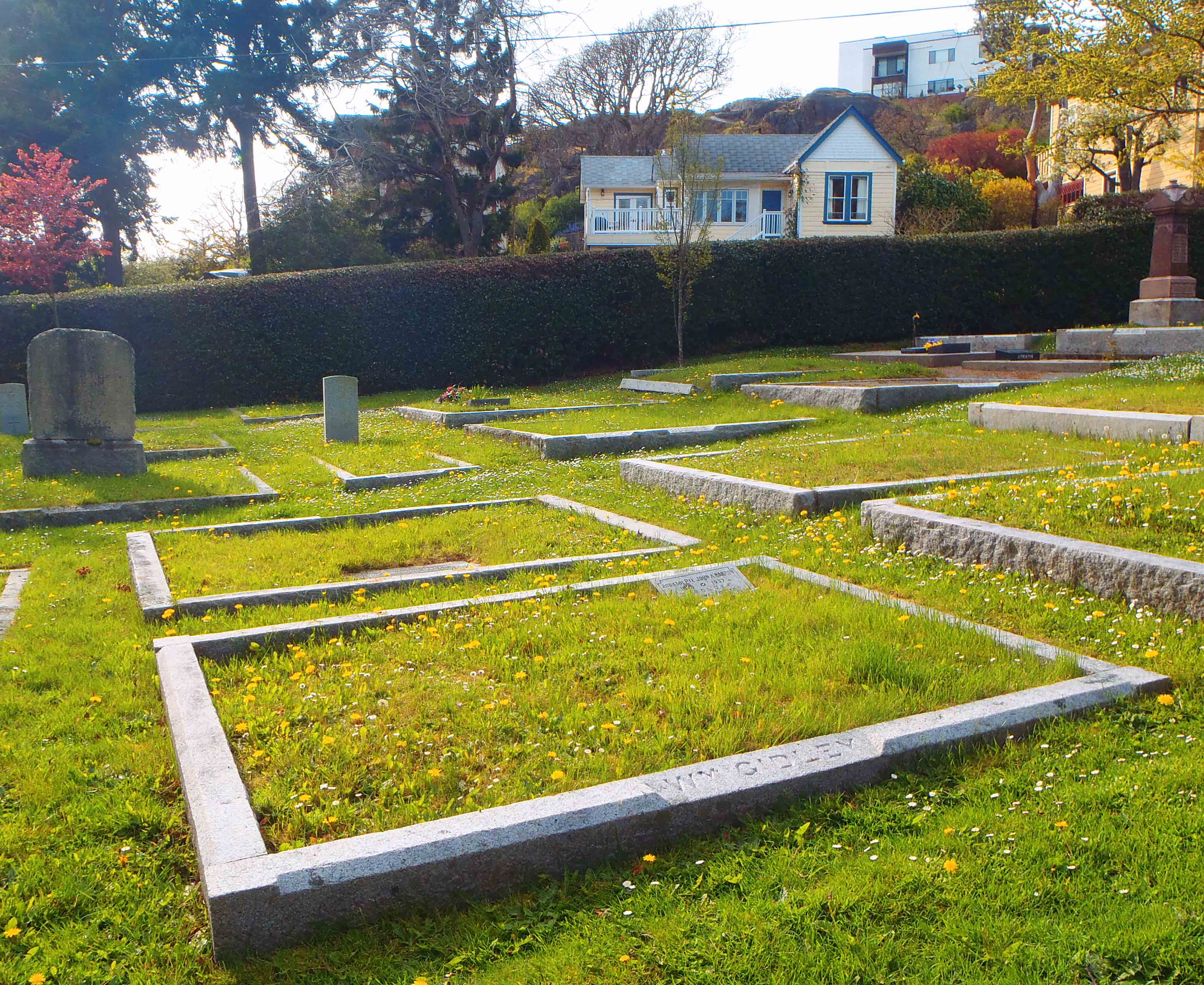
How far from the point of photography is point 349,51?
92.6ft

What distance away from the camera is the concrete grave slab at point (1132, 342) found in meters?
14.6

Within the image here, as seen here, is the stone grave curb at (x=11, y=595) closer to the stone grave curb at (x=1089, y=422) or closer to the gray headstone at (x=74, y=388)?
the gray headstone at (x=74, y=388)

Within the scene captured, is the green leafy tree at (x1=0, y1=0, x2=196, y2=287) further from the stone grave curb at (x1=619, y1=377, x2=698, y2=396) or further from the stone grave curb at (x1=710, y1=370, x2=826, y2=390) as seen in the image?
the stone grave curb at (x1=710, y1=370, x2=826, y2=390)

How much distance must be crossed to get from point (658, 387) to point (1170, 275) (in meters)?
10.5

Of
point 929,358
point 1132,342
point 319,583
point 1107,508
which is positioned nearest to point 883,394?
point 929,358

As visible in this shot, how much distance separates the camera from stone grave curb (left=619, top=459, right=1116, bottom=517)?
6.43m

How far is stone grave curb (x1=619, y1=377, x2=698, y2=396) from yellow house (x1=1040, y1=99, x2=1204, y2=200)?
42.3ft

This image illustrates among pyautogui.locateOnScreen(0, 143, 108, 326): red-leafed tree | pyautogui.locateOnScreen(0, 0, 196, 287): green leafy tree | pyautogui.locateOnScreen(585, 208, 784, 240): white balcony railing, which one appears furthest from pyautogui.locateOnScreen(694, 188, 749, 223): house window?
pyautogui.locateOnScreen(0, 143, 108, 326): red-leafed tree

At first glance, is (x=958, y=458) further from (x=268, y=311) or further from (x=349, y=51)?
(x=349, y=51)

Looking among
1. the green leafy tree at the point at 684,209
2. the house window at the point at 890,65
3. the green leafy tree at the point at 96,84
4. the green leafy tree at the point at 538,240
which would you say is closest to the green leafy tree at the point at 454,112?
the green leafy tree at the point at 538,240

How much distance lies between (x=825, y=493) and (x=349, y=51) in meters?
27.1

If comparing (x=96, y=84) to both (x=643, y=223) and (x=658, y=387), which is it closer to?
(x=643, y=223)

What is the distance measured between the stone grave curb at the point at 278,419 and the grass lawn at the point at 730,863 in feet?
40.6

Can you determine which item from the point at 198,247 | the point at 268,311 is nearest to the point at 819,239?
the point at 268,311
